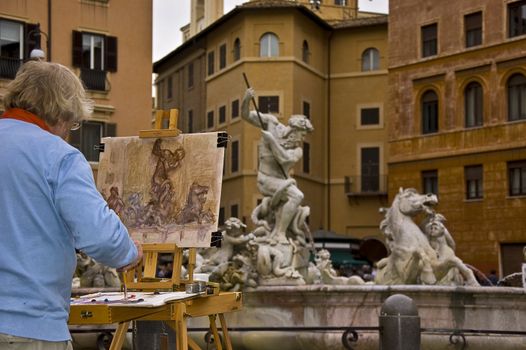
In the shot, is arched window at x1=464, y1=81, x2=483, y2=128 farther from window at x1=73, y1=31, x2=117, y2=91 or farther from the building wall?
window at x1=73, y1=31, x2=117, y2=91

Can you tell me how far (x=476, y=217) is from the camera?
125ft

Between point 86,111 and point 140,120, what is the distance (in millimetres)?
31611

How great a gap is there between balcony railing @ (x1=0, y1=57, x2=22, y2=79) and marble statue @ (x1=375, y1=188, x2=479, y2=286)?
67.7 ft

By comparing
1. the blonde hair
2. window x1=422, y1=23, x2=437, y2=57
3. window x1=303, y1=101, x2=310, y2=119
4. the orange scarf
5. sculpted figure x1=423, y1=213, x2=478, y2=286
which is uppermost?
window x1=422, y1=23, x2=437, y2=57

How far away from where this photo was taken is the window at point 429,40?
40875mm

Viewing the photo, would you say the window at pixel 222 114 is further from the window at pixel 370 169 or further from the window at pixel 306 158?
the window at pixel 370 169

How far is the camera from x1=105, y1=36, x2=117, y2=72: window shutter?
1383 inches

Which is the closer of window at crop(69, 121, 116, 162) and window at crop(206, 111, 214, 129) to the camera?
window at crop(69, 121, 116, 162)

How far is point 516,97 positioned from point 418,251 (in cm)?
2620

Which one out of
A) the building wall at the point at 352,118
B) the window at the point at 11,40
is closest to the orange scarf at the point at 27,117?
the window at the point at 11,40

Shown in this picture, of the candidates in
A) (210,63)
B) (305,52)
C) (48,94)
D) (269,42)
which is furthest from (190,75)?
(48,94)

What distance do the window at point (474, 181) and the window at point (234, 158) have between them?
1427 cm

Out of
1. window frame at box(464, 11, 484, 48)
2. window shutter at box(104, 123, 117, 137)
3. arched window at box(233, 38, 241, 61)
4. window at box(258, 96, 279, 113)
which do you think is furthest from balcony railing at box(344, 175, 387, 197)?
window shutter at box(104, 123, 117, 137)

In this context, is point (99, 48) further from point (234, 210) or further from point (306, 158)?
point (306, 158)
